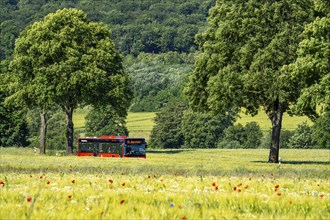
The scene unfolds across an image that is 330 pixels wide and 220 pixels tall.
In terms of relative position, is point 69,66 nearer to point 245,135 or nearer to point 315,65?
point 315,65

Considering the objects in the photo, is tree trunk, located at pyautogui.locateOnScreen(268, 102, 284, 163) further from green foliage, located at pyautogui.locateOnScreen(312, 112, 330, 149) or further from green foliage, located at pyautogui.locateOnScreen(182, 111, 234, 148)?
green foliage, located at pyautogui.locateOnScreen(182, 111, 234, 148)

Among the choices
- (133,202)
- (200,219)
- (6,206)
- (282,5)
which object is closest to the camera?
(200,219)

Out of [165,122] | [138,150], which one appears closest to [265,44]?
[138,150]

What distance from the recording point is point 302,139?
144m

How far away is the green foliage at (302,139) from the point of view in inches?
5689

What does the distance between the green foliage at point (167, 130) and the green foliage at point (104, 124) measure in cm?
1406

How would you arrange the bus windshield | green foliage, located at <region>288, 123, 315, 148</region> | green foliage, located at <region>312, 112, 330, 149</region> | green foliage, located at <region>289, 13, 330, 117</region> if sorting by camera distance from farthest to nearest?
green foliage, located at <region>288, 123, 315, 148</region>, green foliage, located at <region>312, 112, 330, 149</region>, the bus windshield, green foliage, located at <region>289, 13, 330, 117</region>

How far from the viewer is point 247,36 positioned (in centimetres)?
4944

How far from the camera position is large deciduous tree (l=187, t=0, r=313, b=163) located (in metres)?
46.8

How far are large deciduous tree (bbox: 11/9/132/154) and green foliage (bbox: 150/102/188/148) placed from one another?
8009 cm

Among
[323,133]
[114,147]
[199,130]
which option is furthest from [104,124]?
[114,147]

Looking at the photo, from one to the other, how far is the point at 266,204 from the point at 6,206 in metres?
4.09

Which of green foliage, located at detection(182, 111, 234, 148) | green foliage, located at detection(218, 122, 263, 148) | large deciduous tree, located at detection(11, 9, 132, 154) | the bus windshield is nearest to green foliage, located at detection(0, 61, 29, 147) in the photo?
large deciduous tree, located at detection(11, 9, 132, 154)

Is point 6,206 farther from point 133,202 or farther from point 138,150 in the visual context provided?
point 138,150
